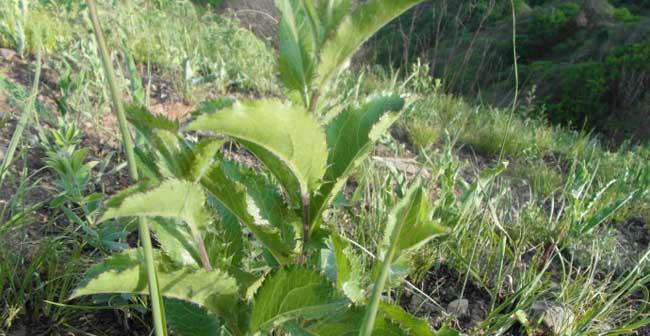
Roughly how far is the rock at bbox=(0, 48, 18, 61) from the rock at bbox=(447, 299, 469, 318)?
7.00 feet

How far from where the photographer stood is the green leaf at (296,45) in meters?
0.68

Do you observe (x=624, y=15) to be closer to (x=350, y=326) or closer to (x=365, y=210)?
(x=365, y=210)

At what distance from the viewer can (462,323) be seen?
1.27 metres

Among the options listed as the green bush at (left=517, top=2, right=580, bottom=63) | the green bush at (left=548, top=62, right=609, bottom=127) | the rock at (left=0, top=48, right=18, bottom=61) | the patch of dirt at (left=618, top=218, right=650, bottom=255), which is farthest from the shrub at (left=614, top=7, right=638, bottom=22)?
the rock at (left=0, top=48, right=18, bottom=61)

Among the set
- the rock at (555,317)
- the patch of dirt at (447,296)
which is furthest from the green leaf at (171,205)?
the rock at (555,317)

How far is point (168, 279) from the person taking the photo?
697mm

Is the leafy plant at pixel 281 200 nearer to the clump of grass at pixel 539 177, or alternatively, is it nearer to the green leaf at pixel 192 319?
the green leaf at pixel 192 319

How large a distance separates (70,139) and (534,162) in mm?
2305

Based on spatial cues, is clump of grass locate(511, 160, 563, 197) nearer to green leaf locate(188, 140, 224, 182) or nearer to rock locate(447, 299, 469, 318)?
rock locate(447, 299, 469, 318)

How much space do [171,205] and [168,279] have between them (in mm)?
151

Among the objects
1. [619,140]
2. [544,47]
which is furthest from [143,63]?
[544,47]

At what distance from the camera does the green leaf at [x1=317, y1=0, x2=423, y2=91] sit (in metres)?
0.59

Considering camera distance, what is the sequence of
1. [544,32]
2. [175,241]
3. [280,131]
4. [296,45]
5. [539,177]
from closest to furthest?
[280,131]
[296,45]
[175,241]
[539,177]
[544,32]

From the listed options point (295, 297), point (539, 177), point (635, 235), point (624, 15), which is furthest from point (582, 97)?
point (295, 297)
